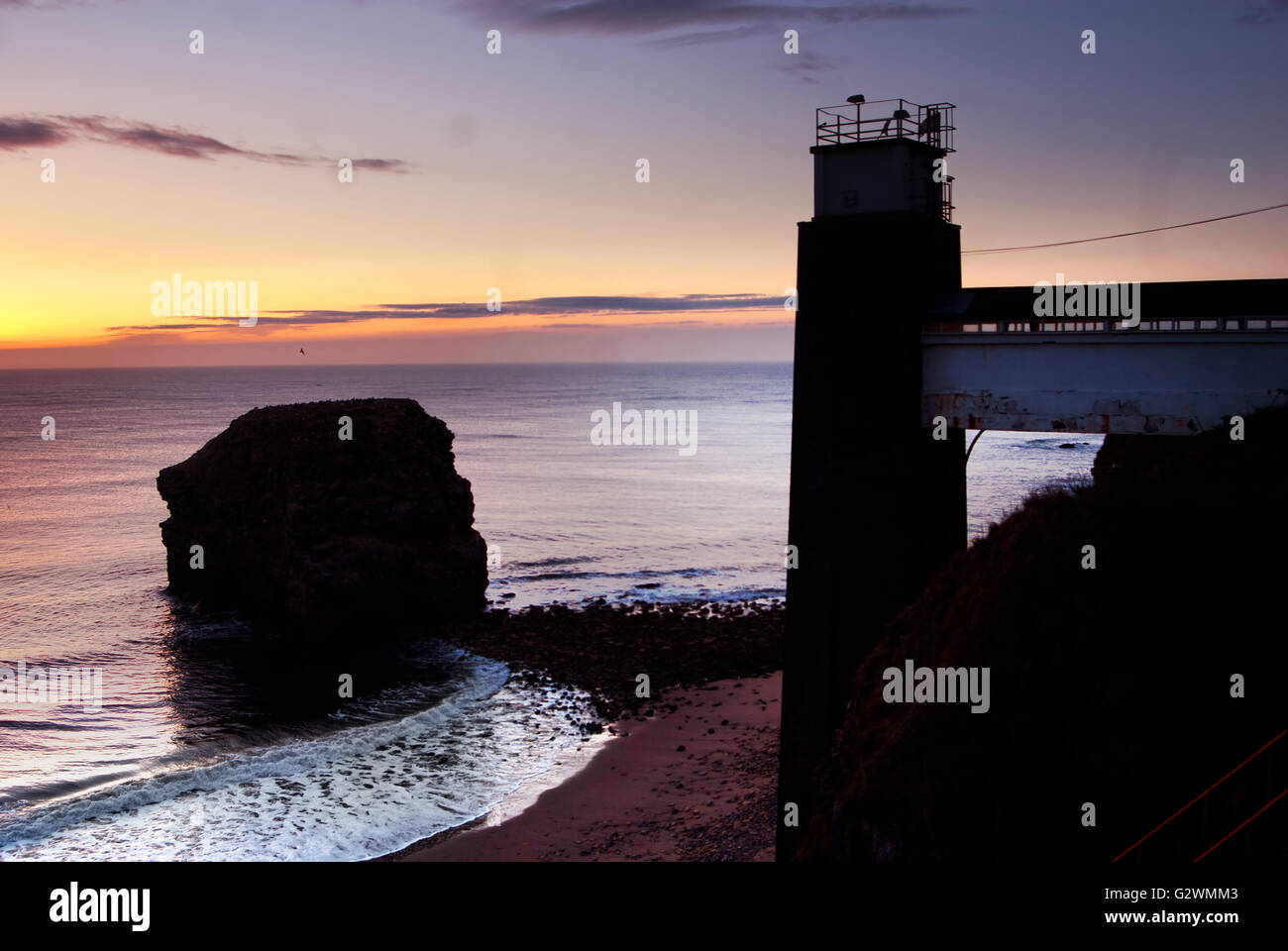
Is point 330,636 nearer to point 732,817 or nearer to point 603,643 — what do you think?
point 603,643

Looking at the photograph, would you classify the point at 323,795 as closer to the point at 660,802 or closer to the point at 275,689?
the point at 660,802

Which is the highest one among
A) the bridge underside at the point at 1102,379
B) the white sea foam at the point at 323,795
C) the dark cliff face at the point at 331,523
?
the bridge underside at the point at 1102,379

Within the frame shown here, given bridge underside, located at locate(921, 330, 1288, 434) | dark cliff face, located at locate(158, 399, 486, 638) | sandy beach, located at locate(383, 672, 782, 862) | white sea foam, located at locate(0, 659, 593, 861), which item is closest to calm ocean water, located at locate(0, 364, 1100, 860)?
white sea foam, located at locate(0, 659, 593, 861)

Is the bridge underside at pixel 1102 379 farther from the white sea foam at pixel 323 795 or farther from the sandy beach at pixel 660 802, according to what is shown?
the white sea foam at pixel 323 795

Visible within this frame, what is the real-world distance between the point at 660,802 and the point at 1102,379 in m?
14.5

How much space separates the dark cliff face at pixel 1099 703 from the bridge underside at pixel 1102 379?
1.99 m

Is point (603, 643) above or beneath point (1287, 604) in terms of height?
beneath

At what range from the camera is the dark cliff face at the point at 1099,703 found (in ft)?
36.2

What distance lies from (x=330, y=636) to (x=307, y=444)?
856cm

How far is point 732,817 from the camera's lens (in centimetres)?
2298

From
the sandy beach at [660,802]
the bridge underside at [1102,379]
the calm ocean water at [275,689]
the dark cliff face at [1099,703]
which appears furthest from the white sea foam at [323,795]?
the bridge underside at [1102,379]
